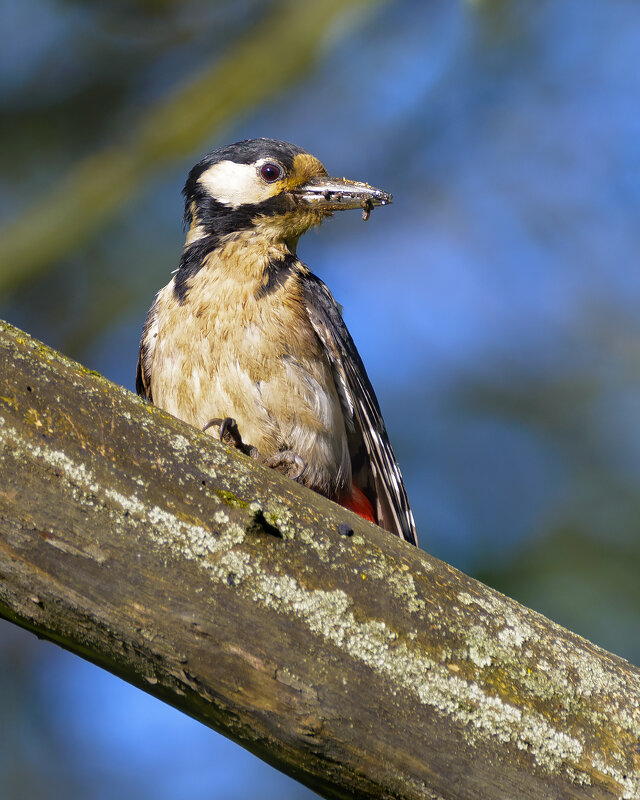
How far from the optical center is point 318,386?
4.21 metres

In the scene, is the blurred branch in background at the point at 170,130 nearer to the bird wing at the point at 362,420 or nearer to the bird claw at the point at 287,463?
the bird wing at the point at 362,420

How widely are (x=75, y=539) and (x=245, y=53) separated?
481cm

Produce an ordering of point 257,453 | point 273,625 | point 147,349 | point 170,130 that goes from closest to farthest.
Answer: point 273,625 < point 257,453 < point 147,349 < point 170,130

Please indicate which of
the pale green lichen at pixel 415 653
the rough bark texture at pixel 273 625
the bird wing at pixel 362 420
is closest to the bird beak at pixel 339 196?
the bird wing at pixel 362 420

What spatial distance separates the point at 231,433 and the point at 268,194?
4.75 ft

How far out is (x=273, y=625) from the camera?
2.04 meters

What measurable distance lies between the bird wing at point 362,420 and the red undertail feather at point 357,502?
0.03m

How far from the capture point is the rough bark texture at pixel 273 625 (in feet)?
6.48

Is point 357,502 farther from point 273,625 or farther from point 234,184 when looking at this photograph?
point 273,625

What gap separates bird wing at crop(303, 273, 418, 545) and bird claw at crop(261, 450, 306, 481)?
41cm

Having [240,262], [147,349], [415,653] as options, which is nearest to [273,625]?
[415,653]

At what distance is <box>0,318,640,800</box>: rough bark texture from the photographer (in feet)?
6.48

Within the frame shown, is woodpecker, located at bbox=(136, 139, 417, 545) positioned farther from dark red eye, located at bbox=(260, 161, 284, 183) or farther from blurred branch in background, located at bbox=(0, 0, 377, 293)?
blurred branch in background, located at bbox=(0, 0, 377, 293)

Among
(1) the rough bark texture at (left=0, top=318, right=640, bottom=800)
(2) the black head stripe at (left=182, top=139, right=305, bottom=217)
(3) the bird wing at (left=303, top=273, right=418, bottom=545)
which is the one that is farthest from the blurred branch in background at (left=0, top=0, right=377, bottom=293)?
(1) the rough bark texture at (left=0, top=318, right=640, bottom=800)
